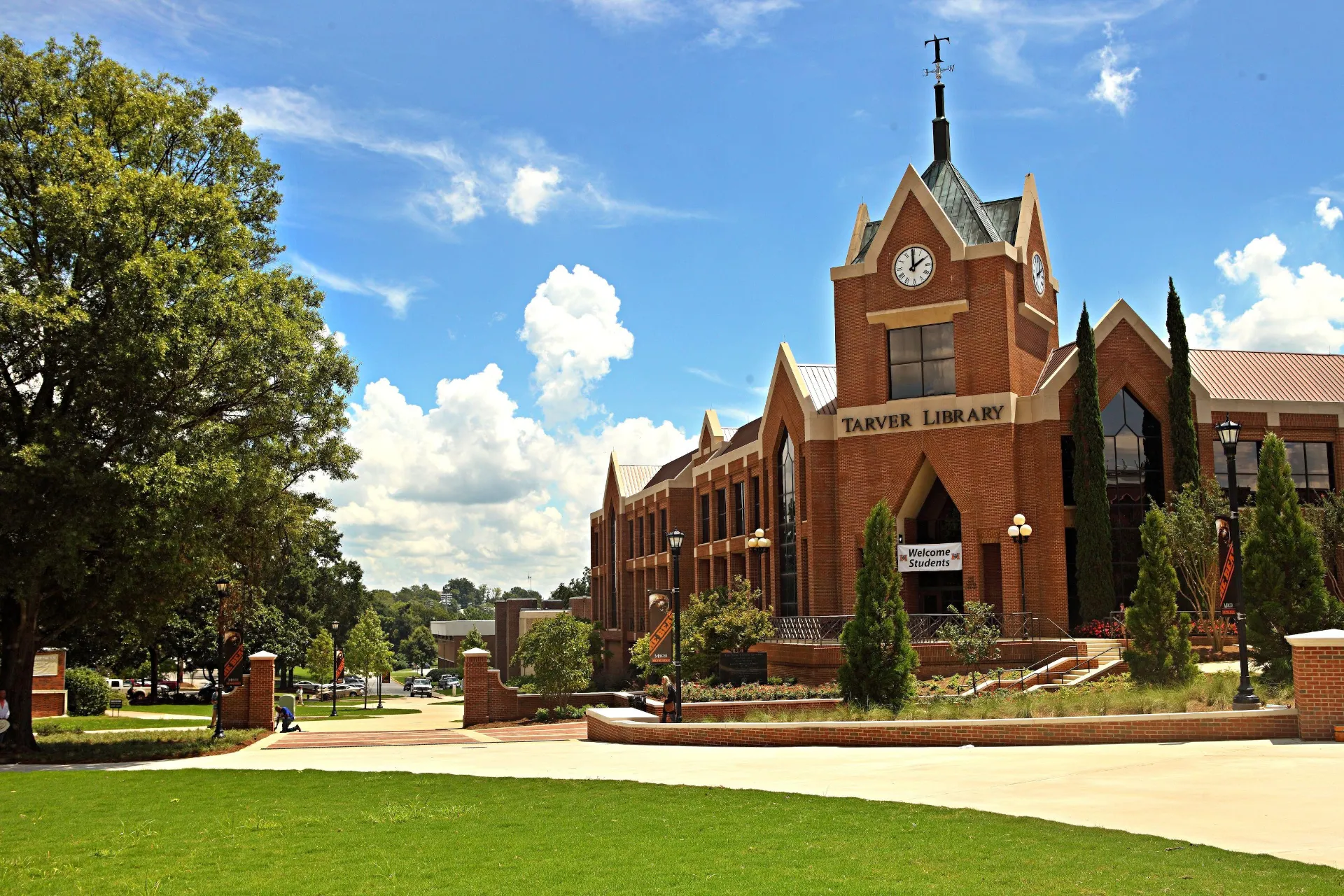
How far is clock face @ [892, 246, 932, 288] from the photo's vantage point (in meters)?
37.7

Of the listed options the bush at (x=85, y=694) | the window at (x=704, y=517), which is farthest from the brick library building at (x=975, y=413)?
the bush at (x=85, y=694)

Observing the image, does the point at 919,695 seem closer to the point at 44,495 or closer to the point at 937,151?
the point at 44,495

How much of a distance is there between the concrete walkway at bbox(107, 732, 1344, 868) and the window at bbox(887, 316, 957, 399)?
20.2 metres

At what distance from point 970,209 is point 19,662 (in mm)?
31770

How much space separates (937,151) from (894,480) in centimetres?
1387

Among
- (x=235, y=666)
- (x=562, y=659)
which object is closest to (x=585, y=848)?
(x=235, y=666)

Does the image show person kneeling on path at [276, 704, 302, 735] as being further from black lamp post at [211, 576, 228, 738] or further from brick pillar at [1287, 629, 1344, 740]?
brick pillar at [1287, 629, 1344, 740]

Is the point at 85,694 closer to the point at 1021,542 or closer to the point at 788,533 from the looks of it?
the point at 788,533

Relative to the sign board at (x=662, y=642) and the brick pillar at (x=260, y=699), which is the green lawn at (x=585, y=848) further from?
the brick pillar at (x=260, y=699)

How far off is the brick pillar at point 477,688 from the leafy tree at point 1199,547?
65.5 ft

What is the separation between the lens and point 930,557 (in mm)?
36312

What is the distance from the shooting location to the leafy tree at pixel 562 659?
1330 inches

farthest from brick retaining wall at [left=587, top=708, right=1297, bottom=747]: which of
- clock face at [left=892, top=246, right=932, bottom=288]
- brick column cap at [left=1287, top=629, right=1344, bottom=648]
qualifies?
clock face at [left=892, top=246, right=932, bottom=288]

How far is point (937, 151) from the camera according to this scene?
42.2 meters
